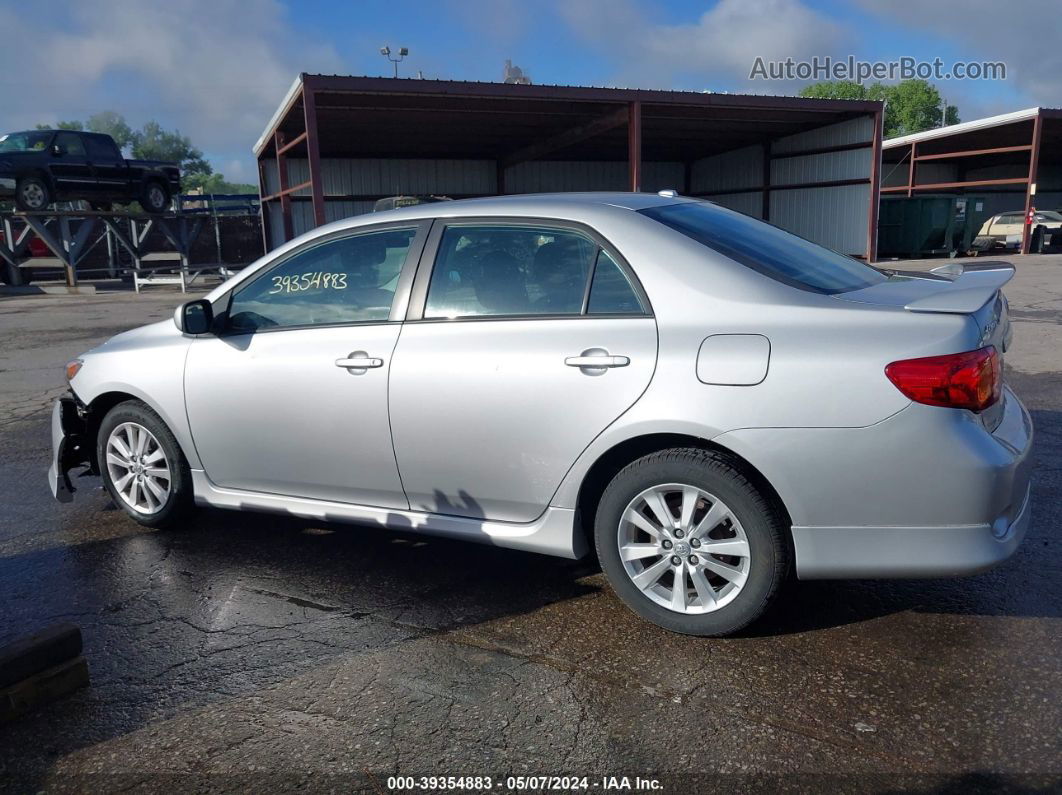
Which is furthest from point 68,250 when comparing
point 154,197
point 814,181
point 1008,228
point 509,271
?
point 1008,228

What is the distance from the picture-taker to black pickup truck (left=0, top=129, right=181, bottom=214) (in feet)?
69.7

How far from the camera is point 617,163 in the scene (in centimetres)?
3014

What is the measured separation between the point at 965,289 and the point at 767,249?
77cm

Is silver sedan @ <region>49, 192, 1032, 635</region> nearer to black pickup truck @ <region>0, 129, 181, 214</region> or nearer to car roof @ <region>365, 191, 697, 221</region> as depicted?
car roof @ <region>365, 191, 697, 221</region>

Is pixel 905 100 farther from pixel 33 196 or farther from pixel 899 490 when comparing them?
pixel 899 490

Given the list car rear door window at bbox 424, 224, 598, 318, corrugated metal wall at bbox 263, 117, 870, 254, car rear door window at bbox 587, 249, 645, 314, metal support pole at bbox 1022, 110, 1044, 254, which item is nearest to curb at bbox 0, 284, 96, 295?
corrugated metal wall at bbox 263, 117, 870, 254

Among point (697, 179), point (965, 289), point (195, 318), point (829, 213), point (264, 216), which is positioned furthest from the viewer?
point (697, 179)

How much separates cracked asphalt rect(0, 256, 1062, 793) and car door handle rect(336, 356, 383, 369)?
0.99 m

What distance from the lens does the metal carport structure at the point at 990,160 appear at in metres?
27.6

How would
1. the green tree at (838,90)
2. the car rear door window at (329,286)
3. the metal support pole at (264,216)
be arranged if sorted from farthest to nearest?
the green tree at (838,90) < the metal support pole at (264,216) < the car rear door window at (329,286)

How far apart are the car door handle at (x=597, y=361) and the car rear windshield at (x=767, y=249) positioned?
595 millimetres

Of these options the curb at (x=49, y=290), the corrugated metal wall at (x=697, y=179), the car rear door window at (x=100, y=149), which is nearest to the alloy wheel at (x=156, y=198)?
the car rear door window at (x=100, y=149)

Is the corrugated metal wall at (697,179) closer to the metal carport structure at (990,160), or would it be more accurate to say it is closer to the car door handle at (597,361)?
the metal carport structure at (990,160)

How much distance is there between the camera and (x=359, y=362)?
3.78 metres
